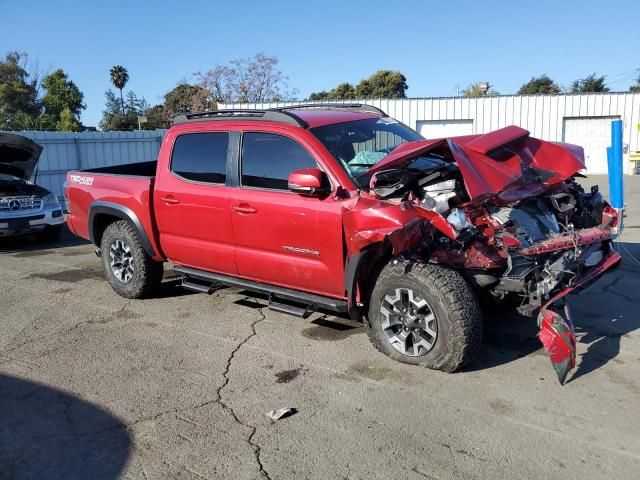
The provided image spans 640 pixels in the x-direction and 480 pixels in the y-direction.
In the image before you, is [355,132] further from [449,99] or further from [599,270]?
[449,99]

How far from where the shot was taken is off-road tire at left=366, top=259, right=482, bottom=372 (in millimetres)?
3953

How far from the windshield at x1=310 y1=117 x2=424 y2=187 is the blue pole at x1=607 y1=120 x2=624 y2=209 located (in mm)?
2616

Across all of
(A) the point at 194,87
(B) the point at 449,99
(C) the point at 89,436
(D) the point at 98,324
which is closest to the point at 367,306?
(C) the point at 89,436

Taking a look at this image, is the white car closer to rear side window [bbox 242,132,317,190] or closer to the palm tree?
rear side window [bbox 242,132,317,190]

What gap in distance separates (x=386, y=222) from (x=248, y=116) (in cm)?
201

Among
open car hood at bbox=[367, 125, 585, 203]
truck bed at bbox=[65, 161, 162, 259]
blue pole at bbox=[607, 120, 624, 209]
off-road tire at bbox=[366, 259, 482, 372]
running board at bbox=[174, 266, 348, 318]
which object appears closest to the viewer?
off-road tire at bbox=[366, 259, 482, 372]

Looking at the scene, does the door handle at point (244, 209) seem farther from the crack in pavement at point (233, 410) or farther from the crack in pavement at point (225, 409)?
the crack in pavement at point (225, 409)

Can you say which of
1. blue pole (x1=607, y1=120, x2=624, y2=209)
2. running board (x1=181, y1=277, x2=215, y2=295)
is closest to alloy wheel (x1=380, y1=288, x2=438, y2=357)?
running board (x1=181, y1=277, x2=215, y2=295)

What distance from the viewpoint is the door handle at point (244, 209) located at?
4.97 meters

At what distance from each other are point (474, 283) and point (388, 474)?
1.71 metres

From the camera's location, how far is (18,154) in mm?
9844

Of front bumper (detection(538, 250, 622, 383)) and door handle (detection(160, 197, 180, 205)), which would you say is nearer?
front bumper (detection(538, 250, 622, 383))

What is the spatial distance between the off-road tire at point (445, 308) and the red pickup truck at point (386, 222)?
0.03 feet

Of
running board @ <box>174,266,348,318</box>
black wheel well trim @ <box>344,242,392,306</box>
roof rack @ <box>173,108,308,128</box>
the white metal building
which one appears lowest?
running board @ <box>174,266,348,318</box>
